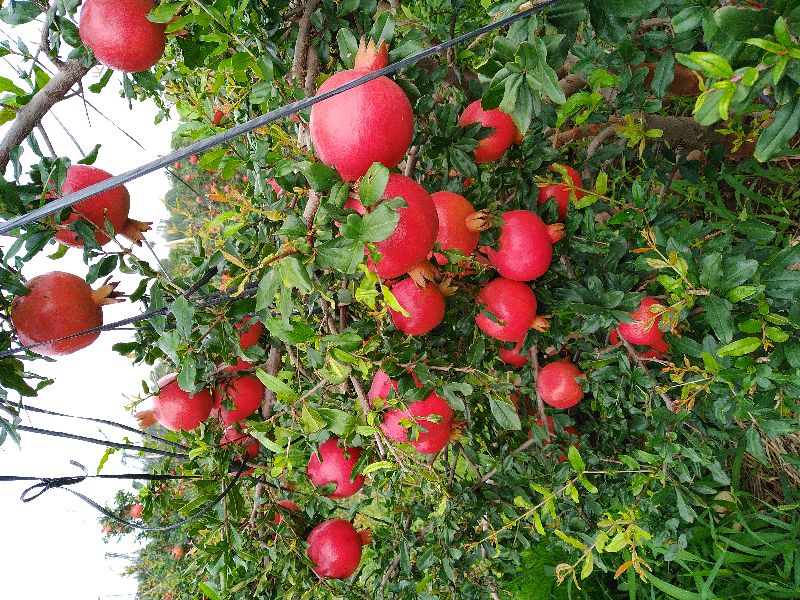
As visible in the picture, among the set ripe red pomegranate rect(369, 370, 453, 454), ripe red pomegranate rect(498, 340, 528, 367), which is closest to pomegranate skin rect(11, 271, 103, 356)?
ripe red pomegranate rect(369, 370, 453, 454)

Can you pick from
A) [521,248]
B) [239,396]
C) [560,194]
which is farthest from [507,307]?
[239,396]

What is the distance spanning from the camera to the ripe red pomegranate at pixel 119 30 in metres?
0.95

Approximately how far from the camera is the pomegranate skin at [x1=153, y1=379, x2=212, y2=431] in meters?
1.28

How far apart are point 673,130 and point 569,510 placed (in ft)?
3.99

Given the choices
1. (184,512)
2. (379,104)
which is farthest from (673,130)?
(184,512)

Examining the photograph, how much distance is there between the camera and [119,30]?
961mm

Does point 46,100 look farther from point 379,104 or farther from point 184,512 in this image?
point 184,512

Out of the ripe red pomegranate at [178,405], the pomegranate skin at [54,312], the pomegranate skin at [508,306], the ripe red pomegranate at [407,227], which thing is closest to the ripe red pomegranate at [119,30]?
the pomegranate skin at [54,312]

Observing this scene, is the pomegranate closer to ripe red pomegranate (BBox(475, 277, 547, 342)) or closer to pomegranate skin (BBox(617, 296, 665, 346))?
ripe red pomegranate (BBox(475, 277, 547, 342))

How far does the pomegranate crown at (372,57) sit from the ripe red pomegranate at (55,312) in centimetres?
70

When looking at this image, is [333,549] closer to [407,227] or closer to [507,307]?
[507,307]

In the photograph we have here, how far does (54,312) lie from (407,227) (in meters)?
0.72

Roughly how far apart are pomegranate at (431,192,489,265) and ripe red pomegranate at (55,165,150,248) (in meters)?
0.61

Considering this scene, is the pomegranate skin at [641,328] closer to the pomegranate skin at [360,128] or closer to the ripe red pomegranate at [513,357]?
the ripe red pomegranate at [513,357]
